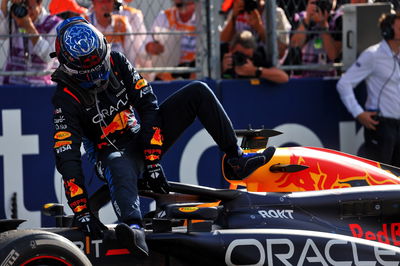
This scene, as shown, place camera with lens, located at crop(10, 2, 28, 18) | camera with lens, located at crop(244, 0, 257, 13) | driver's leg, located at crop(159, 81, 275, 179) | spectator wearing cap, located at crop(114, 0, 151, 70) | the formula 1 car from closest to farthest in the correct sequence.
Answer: the formula 1 car → driver's leg, located at crop(159, 81, 275, 179) → camera with lens, located at crop(10, 2, 28, 18) → spectator wearing cap, located at crop(114, 0, 151, 70) → camera with lens, located at crop(244, 0, 257, 13)

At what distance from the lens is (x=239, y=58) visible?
326 inches

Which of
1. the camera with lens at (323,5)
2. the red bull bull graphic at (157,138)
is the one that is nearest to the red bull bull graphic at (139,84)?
the red bull bull graphic at (157,138)

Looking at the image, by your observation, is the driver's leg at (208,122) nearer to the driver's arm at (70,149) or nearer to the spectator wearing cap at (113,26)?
the driver's arm at (70,149)

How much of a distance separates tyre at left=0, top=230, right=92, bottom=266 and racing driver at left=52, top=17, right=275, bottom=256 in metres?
0.33

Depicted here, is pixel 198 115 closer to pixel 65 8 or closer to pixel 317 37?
pixel 65 8

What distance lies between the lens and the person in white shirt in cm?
833

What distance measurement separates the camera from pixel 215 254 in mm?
4938

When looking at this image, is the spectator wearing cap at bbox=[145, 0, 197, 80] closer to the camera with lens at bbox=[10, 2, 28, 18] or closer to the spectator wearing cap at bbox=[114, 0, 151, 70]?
the spectator wearing cap at bbox=[114, 0, 151, 70]

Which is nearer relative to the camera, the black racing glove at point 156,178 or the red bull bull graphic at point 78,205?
the red bull bull graphic at point 78,205

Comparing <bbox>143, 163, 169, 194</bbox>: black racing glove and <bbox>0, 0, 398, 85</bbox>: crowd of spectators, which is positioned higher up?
<bbox>0, 0, 398, 85</bbox>: crowd of spectators

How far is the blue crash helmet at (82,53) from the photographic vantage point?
5.15m

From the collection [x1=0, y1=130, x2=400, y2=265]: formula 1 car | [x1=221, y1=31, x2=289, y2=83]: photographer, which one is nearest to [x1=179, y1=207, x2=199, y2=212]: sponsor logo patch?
[x1=0, y1=130, x2=400, y2=265]: formula 1 car

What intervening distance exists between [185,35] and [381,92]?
6.39ft

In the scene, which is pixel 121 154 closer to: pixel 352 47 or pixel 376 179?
pixel 376 179
